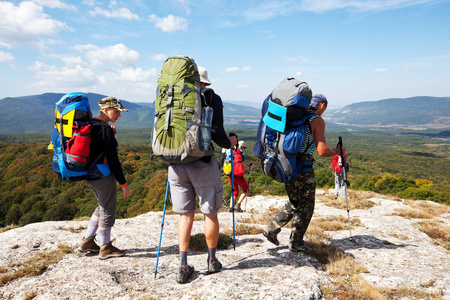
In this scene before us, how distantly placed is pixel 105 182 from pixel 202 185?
1817 millimetres

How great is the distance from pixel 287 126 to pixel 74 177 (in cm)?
332

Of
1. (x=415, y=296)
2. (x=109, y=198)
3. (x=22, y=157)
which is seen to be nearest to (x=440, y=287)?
(x=415, y=296)

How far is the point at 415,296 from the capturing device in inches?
123

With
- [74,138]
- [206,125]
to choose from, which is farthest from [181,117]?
[74,138]

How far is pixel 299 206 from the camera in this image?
4.02 meters

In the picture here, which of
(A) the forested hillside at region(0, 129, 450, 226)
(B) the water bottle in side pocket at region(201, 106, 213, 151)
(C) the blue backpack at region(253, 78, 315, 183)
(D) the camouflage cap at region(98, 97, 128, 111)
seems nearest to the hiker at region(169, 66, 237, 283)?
(B) the water bottle in side pocket at region(201, 106, 213, 151)

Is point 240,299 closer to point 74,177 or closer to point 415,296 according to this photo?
point 415,296

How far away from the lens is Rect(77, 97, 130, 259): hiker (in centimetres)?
379

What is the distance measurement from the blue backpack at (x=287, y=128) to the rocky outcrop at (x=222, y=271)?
4.67ft

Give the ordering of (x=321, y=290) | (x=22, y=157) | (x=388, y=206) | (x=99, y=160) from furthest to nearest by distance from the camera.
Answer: (x=22, y=157), (x=388, y=206), (x=99, y=160), (x=321, y=290)

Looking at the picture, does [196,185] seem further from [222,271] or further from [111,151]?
[111,151]

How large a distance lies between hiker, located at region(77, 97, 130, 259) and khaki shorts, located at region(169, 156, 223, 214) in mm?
1164

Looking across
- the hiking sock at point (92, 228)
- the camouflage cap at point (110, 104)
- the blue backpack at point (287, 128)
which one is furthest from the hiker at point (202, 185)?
the hiking sock at point (92, 228)

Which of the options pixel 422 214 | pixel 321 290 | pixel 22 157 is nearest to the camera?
pixel 321 290
